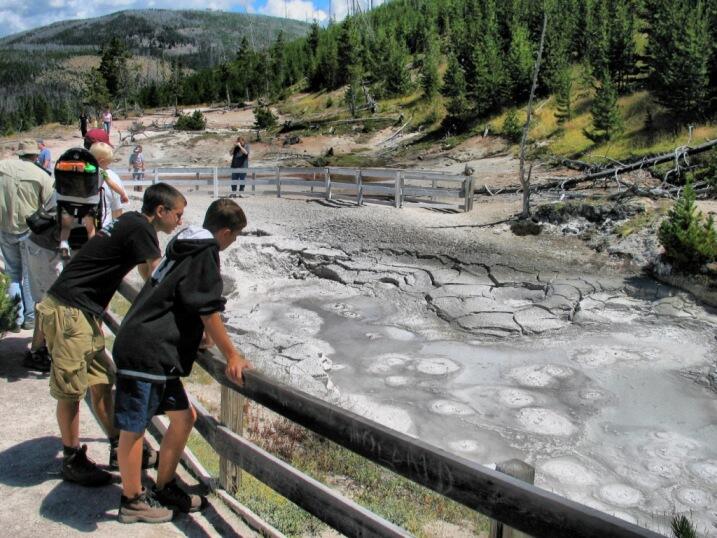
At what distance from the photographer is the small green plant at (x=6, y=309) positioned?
5.78m

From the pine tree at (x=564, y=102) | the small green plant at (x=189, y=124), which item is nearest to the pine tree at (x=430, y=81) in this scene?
the pine tree at (x=564, y=102)

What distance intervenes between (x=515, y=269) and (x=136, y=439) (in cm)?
1035

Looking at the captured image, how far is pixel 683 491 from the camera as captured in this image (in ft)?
A: 22.4

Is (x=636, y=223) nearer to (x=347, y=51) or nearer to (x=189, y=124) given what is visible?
(x=189, y=124)

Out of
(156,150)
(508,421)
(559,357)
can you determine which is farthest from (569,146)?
(156,150)

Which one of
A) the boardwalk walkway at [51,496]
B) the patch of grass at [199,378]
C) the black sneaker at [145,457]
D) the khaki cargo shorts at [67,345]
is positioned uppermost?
the khaki cargo shorts at [67,345]

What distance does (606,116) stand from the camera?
25.1 meters

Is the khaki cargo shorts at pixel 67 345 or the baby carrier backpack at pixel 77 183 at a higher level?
the baby carrier backpack at pixel 77 183

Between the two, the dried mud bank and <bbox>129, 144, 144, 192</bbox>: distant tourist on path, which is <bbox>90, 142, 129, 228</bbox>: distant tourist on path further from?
<bbox>129, 144, 144, 192</bbox>: distant tourist on path

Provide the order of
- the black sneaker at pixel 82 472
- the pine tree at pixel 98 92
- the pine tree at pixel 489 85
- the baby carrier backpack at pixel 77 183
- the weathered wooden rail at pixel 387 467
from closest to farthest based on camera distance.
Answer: the weathered wooden rail at pixel 387 467
the black sneaker at pixel 82 472
the baby carrier backpack at pixel 77 183
the pine tree at pixel 489 85
the pine tree at pixel 98 92

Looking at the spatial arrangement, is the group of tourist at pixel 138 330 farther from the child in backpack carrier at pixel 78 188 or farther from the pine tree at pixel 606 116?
the pine tree at pixel 606 116

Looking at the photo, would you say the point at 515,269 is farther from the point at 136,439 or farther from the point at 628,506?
the point at 136,439

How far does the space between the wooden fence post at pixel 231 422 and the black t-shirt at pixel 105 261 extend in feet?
2.78

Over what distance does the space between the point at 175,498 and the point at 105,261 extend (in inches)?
51.2
